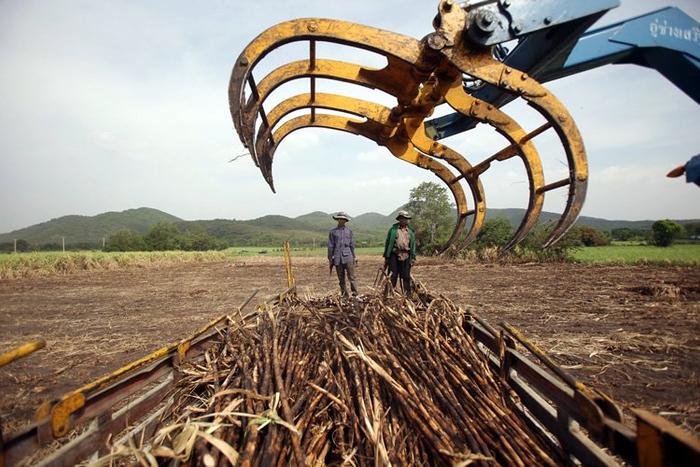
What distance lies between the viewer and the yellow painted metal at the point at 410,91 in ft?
7.10

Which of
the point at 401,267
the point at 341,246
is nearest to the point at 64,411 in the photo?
the point at 401,267

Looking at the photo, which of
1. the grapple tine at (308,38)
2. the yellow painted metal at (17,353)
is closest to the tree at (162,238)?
the grapple tine at (308,38)

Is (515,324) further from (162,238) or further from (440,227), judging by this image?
(162,238)

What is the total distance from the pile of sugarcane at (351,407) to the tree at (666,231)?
49817 mm

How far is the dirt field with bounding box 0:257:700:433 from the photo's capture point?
388 cm

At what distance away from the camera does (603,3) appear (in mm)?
2203

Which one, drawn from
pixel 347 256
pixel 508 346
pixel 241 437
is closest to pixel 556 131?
pixel 508 346

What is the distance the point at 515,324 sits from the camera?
260 inches

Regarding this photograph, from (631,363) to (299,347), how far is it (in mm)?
4559

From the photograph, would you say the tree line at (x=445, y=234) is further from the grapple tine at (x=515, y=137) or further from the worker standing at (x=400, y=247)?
the grapple tine at (x=515, y=137)

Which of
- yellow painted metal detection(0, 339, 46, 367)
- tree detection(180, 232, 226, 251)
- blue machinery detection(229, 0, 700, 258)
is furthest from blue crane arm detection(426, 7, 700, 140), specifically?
tree detection(180, 232, 226, 251)

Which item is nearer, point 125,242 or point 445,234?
point 445,234

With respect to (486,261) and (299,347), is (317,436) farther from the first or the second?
(486,261)

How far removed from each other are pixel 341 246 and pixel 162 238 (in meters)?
68.3
